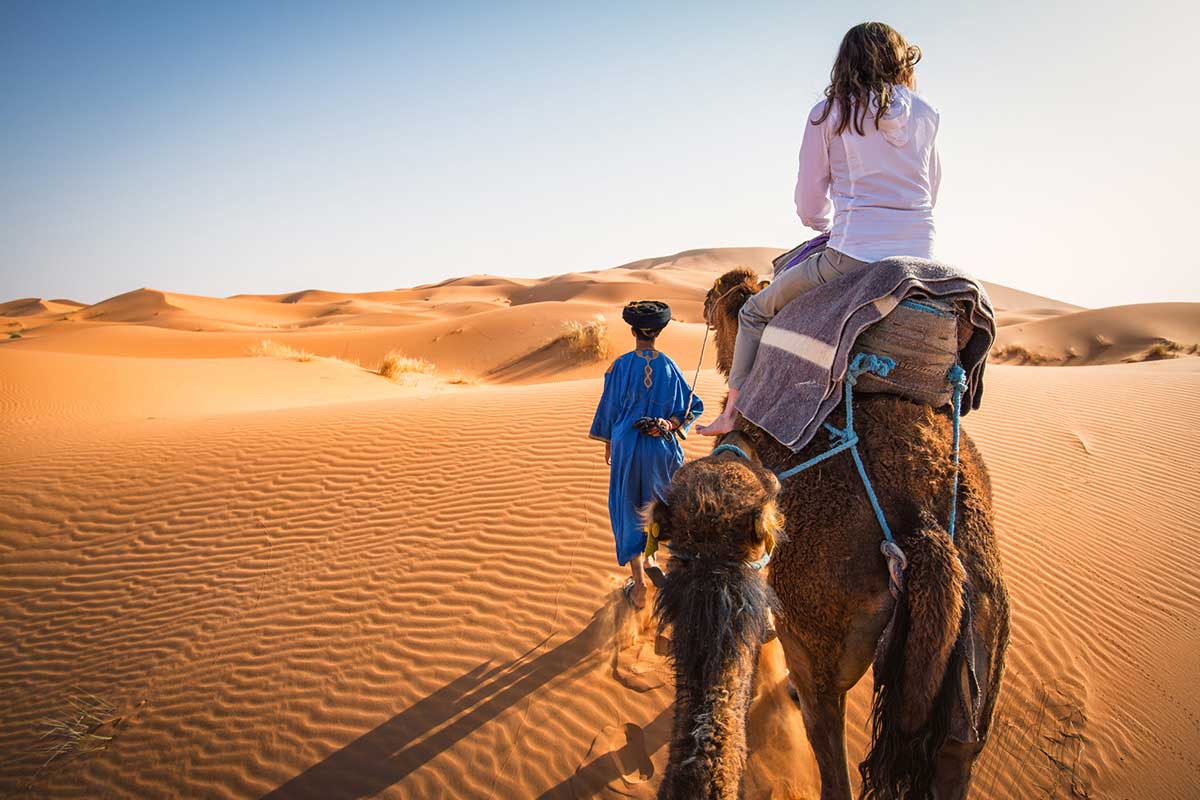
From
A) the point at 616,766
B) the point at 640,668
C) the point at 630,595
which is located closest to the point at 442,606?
the point at 630,595

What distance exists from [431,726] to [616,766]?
4.17ft

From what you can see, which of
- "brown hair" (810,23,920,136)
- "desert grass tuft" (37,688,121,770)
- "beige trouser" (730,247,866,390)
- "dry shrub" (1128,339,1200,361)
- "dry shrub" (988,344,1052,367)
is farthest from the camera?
"dry shrub" (988,344,1052,367)

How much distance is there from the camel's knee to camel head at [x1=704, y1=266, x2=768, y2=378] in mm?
2085

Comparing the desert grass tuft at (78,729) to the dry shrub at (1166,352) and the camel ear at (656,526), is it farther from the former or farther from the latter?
the dry shrub at (1166,352)

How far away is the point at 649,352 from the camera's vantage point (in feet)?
14.3

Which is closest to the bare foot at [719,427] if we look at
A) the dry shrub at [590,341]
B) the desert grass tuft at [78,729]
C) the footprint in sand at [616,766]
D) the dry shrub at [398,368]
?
the footprint in sand at [616,766]

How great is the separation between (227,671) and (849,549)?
4608 mm

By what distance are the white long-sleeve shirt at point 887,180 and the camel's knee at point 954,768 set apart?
6.36 ft

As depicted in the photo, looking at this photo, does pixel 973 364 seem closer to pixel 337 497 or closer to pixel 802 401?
pixel 802 401

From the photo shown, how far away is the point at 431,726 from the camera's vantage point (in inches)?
155

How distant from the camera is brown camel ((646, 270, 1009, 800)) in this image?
157 cm

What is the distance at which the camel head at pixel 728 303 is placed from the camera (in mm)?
3559

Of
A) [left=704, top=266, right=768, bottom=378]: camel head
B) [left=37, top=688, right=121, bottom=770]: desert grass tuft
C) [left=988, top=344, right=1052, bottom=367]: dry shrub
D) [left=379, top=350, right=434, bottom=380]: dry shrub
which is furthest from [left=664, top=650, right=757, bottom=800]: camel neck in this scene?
[left=988, top=344, right=1052, bottom=367]: dry shrub

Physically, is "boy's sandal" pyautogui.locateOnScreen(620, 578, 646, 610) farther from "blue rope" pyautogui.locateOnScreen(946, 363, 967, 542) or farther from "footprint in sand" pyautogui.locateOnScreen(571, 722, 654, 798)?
"blue rope" pyautogui.locateOnScreen(946, 363, 967, 542)
